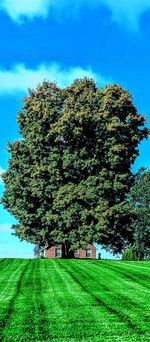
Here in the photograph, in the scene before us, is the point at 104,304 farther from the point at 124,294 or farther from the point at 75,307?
the point at 124,294

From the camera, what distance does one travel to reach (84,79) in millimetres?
41188

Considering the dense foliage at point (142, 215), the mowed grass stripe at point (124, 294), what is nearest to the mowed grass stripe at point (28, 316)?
the mowed grass stripe at point (124, 294)

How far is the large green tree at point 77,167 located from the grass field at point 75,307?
16.2 metres

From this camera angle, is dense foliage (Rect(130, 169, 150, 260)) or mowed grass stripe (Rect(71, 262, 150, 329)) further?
dense foliage (Rect(130, 169, 150, 260))

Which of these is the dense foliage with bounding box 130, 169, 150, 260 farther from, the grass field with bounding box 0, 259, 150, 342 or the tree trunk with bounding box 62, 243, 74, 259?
the grass field with bounding box 0, 259, 150, 342

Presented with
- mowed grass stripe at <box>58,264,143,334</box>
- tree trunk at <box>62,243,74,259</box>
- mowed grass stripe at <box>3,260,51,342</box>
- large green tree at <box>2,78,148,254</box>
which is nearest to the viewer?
mowed grass stripe at <box>3,260,51,342</box>

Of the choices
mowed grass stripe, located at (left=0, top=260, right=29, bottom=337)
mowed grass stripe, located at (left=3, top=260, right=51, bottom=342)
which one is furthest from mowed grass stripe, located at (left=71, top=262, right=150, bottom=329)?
mowed grass stripe, located at (left=0, top=260, right=29, bottom=337)

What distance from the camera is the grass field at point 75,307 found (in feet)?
33.8

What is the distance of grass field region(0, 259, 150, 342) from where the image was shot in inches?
406

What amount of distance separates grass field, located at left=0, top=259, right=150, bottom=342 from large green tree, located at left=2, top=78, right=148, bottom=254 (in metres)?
16.2

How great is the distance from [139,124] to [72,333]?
31.2 metres

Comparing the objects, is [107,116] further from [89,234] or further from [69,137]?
[89,234]

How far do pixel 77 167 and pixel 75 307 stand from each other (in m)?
25.4

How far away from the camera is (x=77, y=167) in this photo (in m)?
38.3
